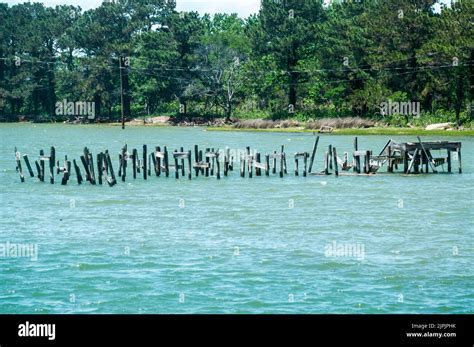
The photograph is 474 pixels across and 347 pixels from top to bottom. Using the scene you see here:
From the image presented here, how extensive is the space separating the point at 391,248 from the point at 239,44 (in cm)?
11358

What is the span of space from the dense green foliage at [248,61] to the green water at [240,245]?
1945 inches

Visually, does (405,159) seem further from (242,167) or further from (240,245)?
(240,245)

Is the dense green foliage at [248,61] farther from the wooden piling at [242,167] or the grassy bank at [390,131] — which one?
the wooden piling at [242,167]

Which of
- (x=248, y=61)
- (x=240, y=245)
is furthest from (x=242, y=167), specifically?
(x=248, y=61)

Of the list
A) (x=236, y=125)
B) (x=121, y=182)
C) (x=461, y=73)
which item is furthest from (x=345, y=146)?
(x=236, y=125)

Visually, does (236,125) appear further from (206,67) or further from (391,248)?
(391,248)

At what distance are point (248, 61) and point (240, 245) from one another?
98933mm

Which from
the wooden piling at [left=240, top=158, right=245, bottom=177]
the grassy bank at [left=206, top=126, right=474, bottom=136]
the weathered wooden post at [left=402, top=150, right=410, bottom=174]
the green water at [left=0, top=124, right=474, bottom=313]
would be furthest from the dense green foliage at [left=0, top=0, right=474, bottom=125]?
the green water at [left=0, top=124, right=474, bottom=313]

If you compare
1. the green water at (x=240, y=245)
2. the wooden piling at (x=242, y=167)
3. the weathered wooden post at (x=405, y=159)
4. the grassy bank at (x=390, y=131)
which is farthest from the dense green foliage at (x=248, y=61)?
the green water at (x=240, y=245)

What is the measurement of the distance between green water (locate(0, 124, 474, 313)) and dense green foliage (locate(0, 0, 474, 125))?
49403 millimetres

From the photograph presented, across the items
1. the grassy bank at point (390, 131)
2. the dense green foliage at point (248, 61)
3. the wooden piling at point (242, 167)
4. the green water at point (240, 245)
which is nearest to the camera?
the green water at point (240, 245)

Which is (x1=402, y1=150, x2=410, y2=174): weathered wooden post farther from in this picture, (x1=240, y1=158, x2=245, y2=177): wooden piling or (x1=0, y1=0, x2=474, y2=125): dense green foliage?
(x1=0, y1=0, x2=474, y2=125): dense green foliage

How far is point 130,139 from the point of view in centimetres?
10112

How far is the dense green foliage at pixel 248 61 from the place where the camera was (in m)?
102
